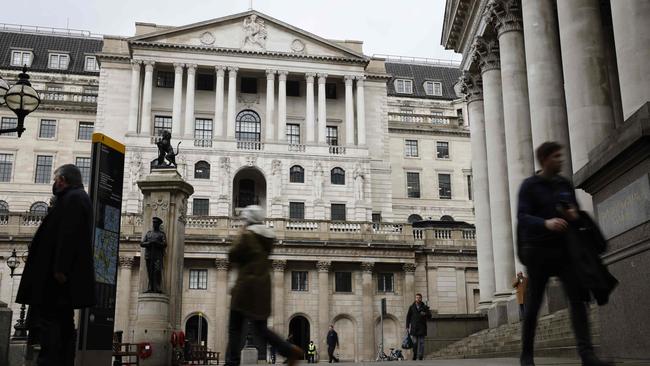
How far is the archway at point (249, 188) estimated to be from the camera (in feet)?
208

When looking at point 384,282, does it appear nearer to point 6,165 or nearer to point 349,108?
point 349,108

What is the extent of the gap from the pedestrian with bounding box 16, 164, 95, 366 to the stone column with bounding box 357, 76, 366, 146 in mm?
57238

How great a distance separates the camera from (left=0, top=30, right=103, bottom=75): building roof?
3143 inches

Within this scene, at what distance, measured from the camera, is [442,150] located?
73.7m

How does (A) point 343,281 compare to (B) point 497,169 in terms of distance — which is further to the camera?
(A) point 343,281

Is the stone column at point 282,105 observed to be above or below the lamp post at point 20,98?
above

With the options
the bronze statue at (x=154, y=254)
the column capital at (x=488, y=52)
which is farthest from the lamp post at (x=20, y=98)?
the column capital at (x=488, y=52)

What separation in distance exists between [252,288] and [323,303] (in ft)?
142

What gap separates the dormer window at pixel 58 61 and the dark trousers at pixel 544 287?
80.4m

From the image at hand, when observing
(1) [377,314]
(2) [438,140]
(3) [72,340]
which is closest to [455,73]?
(2) [438,140]

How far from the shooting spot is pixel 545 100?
22.8m

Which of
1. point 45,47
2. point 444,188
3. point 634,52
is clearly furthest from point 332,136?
point 634,52

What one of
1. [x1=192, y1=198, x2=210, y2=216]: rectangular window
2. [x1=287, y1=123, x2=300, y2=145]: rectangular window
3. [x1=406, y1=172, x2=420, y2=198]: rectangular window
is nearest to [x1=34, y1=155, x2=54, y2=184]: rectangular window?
[x1=192, y1=198, x2=210, y2=216]: rectangular window

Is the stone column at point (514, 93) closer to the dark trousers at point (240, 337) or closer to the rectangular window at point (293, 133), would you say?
the dark trousers at point (240, 337)
